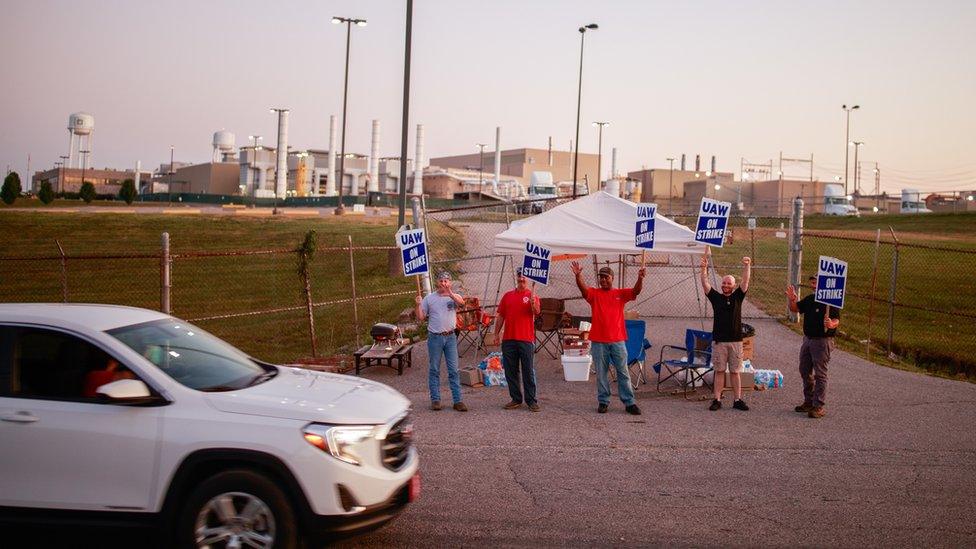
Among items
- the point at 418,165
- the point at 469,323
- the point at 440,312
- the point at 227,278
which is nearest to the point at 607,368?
the point at 440,312

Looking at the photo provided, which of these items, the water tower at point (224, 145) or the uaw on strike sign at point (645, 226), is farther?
the water tower at point (224, 145)

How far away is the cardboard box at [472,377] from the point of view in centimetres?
1262

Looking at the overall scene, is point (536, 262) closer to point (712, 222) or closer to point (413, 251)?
point (413, 251)

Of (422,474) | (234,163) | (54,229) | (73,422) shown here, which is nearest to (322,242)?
(54,229)

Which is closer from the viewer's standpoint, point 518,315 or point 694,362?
point 518,315

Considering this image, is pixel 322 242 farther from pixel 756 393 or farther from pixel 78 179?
pixel 78 179

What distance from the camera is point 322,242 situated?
32719mm

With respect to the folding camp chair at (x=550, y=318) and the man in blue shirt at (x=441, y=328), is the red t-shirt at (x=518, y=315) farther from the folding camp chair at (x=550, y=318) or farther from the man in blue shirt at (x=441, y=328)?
the folding camp chair at (x=550, y=318)

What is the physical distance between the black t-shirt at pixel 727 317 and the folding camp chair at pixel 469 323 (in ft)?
17.3

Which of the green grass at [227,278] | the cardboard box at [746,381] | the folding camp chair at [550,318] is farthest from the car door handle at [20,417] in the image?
the green grass at [227,278]

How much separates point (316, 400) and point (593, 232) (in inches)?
355

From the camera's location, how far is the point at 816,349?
10578mm

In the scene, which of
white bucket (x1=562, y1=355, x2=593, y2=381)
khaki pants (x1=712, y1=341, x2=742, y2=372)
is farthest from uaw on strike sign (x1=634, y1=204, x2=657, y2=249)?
khaki pants (x1=712, y1=341, x2=742, y2=372)

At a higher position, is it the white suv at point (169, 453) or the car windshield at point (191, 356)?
the car windshield at point (191, 356)
